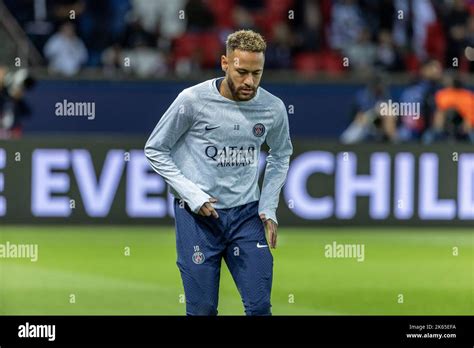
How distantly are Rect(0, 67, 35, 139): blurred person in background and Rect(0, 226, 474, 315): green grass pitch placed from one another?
10.3 feet

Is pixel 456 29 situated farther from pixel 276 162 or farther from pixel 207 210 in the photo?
pixel 207 210

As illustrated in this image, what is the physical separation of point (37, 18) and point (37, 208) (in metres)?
6.95

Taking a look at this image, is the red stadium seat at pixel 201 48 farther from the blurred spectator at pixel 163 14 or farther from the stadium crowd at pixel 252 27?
the blurred spectator at pixel 163 14

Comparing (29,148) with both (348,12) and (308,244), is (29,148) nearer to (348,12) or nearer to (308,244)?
(308,244)

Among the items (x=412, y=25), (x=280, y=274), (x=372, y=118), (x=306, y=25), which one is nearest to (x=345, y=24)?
(x=306, y=25)

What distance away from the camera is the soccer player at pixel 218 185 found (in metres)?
8.32

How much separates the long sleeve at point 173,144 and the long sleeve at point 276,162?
440mm

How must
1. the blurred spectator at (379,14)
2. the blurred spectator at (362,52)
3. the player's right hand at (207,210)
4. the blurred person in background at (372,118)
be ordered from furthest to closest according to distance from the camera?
the blurred spectator at (379,14) → the blurred spectator at (362,52) → the blurred person in background at (372,118) → the player's right hand at (207,210)

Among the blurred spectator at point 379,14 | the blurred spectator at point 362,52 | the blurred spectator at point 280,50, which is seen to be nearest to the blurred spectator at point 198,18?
the blurred spectator at point 280,50

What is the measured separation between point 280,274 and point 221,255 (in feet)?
19.3

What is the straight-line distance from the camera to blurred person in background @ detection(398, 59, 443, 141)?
63.8ft

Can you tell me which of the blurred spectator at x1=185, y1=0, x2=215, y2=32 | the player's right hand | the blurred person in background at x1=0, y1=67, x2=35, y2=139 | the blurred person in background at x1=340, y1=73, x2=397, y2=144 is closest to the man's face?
the player's right hand

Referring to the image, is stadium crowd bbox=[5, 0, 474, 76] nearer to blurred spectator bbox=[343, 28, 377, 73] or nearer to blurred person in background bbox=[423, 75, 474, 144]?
blurred spectator bbox=[343, 28, 377, 73]

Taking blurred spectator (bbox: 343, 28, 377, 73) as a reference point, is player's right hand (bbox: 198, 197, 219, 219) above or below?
below
